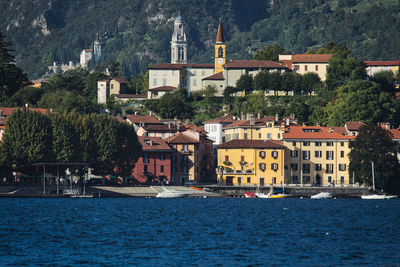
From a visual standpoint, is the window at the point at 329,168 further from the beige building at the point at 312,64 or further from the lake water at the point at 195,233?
the beige building at the point at 312,64

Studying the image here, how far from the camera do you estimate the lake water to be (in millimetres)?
57750

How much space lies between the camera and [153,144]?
438 ft

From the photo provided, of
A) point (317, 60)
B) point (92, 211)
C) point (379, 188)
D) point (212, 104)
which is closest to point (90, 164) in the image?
point (92, 211)

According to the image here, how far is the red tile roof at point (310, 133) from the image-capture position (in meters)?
134

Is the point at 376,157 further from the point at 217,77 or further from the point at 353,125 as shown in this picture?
the point at 217,77

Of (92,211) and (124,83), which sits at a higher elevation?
(124,83)

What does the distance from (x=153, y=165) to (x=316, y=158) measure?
21447 mm

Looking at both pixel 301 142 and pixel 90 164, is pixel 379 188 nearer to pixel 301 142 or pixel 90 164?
pixel 301 142

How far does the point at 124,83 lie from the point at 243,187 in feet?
237

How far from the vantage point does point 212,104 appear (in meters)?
174

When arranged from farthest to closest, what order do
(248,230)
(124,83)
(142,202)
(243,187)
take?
1. (124,83)
2. (243,187)
3. (142,202)
4. (248,230)

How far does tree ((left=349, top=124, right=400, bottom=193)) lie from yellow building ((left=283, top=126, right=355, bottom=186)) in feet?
22.3

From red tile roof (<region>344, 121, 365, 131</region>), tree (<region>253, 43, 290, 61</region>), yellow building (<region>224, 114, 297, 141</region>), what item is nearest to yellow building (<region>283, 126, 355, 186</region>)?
yellow building (<region>224, 114, 297, 141</region>)

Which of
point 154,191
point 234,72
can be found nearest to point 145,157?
point 154,191
